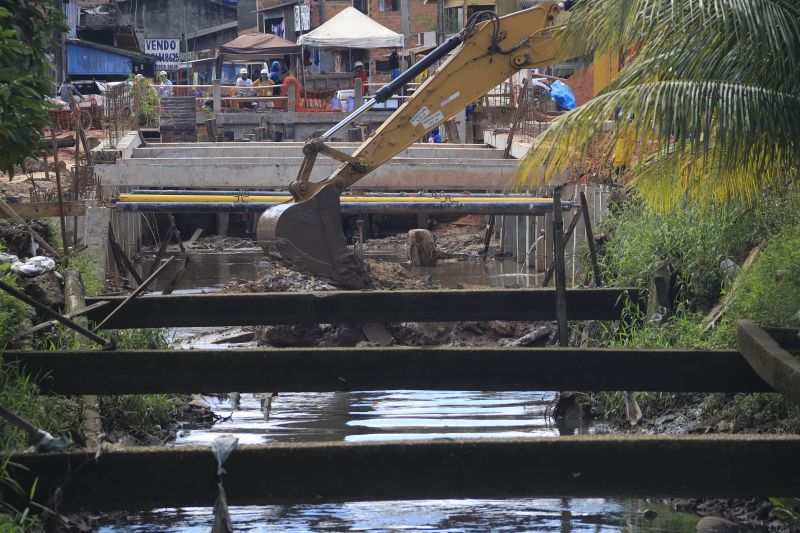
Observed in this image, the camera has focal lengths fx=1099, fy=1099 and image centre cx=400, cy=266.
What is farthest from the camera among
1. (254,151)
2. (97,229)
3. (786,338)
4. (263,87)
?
(263,87)

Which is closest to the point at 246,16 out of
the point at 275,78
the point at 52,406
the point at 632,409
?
the point at 275,78

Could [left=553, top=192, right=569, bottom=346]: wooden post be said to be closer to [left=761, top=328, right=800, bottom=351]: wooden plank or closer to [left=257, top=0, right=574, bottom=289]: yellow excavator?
[left=761, top=328, right=800, bottom=351]: wooden plank

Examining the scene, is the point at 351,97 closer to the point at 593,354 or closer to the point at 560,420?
the point at 560,420

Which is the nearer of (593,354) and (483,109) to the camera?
(593,354)

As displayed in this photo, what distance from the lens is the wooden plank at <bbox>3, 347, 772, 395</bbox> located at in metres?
6.93

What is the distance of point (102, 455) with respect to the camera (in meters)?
5.16

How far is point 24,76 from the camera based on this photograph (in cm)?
642

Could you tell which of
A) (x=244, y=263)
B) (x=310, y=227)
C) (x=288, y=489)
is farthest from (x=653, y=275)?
(x=244, y=263)

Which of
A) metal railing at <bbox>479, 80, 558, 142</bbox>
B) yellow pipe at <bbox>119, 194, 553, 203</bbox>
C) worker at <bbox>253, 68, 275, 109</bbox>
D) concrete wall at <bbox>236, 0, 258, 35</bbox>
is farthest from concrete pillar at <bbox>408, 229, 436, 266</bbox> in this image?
concrete wall at <bbox>236, 0, 258, 35</bbox>

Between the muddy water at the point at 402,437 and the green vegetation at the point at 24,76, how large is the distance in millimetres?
2450

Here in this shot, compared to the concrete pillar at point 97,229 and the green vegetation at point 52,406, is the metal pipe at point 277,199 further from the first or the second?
the green vegetation at point 52,406

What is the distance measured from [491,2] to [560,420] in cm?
3520

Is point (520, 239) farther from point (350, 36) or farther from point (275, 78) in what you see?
point (275, 78)

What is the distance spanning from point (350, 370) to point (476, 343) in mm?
6234
